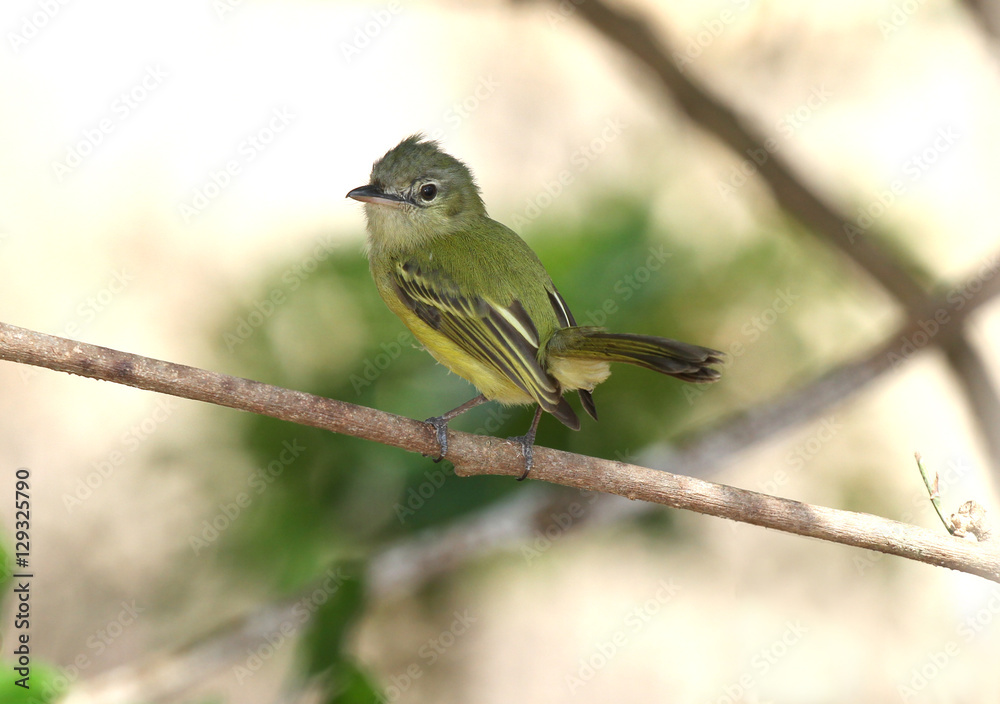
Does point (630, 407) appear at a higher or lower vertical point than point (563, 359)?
higher

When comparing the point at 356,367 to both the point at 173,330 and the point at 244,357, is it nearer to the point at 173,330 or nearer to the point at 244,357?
the point at 244,357

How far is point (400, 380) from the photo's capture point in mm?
3469

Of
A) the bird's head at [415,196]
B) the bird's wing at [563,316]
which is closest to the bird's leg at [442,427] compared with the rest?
the bird's wing at [563,316]

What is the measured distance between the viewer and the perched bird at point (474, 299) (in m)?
2.56

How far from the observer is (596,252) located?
3520 mm

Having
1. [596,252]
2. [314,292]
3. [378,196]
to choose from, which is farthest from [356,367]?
[596,252]

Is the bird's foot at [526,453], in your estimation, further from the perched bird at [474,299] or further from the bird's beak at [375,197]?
the bird's beak at [375,197]

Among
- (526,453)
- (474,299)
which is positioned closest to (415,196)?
(474,299)

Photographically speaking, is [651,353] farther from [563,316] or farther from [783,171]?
[783,171]

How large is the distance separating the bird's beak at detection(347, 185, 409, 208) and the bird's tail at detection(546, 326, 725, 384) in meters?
0.87

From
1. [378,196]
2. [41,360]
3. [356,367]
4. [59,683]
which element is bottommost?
[59,683]

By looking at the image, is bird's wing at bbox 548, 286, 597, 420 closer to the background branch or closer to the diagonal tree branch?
the diagonal tree branch

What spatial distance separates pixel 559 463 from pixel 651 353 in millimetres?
377

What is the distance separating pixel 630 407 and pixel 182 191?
3.31 metres
